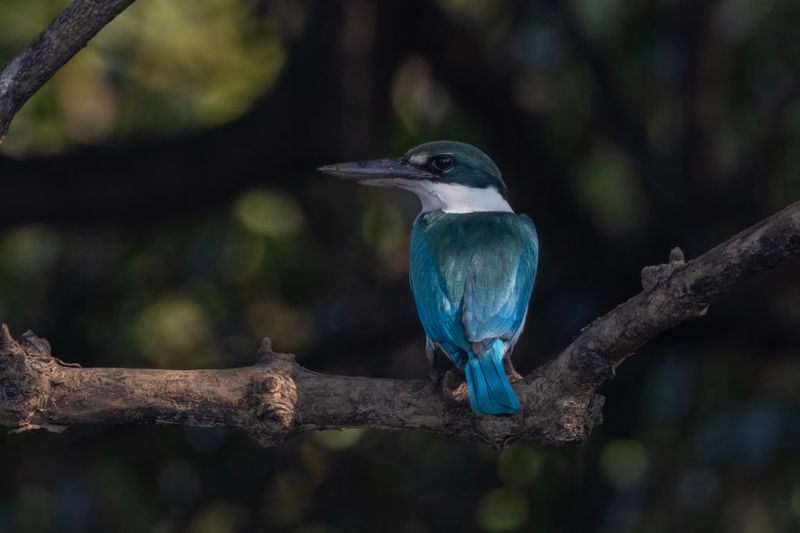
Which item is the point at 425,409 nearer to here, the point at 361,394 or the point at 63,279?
the point at 361,394

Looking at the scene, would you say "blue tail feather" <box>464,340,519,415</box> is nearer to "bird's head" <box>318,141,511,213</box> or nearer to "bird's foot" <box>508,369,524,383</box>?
"bird's foot" <box>508,369,524,383</box>

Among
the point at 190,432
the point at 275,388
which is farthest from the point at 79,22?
the point at 190,432

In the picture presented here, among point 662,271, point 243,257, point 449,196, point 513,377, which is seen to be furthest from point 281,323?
point 662,271

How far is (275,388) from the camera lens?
3705 millimetres

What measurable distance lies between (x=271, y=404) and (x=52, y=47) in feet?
3.56

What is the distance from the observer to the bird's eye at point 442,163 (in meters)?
4.96

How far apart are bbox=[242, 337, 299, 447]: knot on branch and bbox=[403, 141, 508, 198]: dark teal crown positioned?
1395mm

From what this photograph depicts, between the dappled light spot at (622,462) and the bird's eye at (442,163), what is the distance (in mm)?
1555

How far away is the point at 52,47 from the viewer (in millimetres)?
3357

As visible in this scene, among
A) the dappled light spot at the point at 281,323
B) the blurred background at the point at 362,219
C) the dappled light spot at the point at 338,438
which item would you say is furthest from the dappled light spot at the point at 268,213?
the dappled light spot at the point at 338,438

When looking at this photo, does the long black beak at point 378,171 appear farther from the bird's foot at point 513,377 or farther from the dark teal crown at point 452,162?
the bird's foot at point 513,377

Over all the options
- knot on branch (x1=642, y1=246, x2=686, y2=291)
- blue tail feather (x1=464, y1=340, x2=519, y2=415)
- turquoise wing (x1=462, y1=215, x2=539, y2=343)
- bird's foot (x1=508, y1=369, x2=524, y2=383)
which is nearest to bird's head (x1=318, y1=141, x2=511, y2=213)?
turquoise wing (x1=462, y1=215, x2=539, y2=343)

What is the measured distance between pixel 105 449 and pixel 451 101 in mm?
2382

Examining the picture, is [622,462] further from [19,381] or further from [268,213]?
[19,381]
